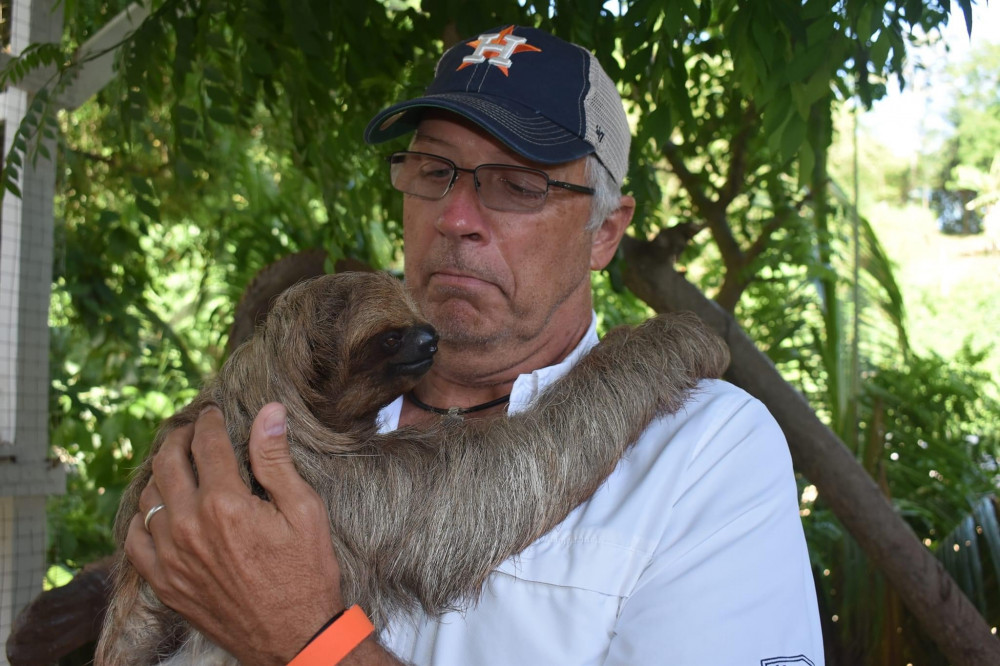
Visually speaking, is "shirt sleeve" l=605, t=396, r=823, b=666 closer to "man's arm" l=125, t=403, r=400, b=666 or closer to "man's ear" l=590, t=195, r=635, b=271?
"man's arm" l=125, t=403, r=400, b=666

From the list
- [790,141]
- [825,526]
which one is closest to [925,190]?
[825,526]

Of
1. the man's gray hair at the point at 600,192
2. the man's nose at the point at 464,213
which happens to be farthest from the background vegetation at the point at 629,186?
the man's nose at the point at 464,213

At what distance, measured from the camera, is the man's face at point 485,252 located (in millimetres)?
2498

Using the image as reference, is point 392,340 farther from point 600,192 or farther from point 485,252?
point 600,192

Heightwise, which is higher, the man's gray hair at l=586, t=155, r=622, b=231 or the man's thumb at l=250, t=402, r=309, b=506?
the man's gray hair at l=586, t=155, r=622, b=231

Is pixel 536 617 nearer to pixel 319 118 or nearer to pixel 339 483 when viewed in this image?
pixel 339 483

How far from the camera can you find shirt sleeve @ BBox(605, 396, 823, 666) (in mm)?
1787

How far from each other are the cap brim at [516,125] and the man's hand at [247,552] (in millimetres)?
968

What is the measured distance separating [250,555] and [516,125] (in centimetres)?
133

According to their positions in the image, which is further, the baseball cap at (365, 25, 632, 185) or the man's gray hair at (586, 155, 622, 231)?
the man's gray hair at (586, 155, 622, 231)

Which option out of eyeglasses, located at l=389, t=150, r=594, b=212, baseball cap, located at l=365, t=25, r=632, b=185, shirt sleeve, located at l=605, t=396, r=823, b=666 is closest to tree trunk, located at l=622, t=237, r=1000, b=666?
baseball cap, located at l=365, t=25, r=632, b=185

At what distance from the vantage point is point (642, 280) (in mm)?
4078

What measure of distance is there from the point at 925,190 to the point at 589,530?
1652 inches

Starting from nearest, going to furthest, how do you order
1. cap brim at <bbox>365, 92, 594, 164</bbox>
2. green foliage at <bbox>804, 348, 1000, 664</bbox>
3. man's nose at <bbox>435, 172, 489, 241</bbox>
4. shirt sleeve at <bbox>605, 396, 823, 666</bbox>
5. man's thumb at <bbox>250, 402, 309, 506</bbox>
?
shirt sleeve at <bbox>605, 396, 823, 666</bbox>, man's thumb at <bbox>250, 402, 309, 506</bbox>, cap brim at <bbox>365, 92, 594, 164</bbox>, man's nose at <bbox>435, 172, 489, 241</bbox>, green foliage at <bbox>804, 348, 1000, 664</bbox>
